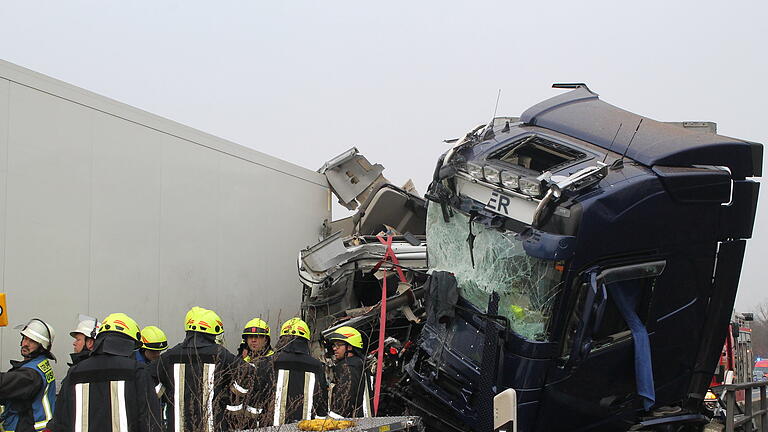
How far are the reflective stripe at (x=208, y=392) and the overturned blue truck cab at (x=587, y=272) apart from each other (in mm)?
1850

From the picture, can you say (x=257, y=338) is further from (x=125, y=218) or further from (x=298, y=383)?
(x=298, y=383)

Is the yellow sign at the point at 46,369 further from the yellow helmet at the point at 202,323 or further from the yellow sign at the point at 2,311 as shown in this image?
the yellow helmet at the point at 202,323

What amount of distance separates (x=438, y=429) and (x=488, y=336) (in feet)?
3.09

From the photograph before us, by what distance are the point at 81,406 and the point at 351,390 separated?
2.37m

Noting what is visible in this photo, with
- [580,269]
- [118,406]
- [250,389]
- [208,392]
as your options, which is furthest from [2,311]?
[580,269]

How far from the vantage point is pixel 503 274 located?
6.28m

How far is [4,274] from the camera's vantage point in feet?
20.4

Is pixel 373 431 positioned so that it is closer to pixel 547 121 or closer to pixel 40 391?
pixel 40 391

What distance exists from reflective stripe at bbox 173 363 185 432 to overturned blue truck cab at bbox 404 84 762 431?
1996 mm

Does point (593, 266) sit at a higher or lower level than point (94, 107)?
lower

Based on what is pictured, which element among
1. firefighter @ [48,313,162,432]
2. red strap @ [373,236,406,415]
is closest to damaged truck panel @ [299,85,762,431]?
red strap @ [373,236,406,415]

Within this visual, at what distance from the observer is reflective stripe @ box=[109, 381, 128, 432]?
4.67m

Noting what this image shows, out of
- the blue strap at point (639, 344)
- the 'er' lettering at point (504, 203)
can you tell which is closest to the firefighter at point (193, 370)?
the 'er' lettering at point (504, 203)

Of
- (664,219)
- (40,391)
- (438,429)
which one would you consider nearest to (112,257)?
(40,391)
